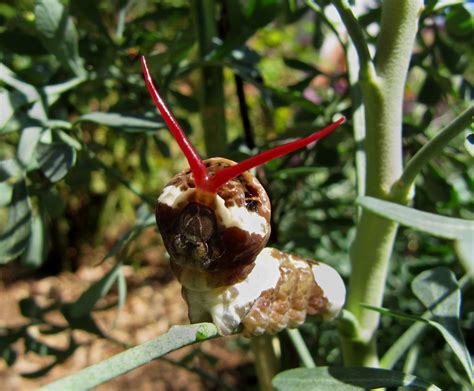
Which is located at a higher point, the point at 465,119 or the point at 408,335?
the point at 465,119

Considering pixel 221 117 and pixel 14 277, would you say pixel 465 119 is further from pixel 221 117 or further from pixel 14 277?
pixel 14 277

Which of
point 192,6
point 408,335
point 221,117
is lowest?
point 408,335

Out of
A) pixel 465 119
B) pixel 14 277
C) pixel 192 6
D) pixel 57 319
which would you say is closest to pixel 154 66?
pixel 192 6

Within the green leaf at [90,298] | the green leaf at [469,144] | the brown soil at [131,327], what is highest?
the green leaf at [469,144]

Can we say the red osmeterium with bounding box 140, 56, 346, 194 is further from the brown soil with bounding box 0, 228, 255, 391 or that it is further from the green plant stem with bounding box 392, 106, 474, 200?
the brown soil with bounding box 0, 228, 255, 391

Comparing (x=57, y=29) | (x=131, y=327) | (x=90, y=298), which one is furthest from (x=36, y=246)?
(x=131, y=327)

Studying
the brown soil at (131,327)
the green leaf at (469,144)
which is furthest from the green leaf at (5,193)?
the brown soil at (131,327)

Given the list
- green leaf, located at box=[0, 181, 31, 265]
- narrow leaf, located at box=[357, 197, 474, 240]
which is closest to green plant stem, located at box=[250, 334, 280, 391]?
green leaf, located at box=[0, 181, 31, 265]

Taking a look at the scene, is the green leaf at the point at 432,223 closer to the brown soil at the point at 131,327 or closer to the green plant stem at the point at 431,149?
the green plant stem at the point at 431,149
